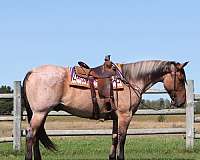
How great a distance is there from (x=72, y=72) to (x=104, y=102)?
859 mm

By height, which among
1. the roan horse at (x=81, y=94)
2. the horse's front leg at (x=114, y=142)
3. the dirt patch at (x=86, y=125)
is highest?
the roan horse at (x=81, y=94)

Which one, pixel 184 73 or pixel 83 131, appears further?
pixel 83 131

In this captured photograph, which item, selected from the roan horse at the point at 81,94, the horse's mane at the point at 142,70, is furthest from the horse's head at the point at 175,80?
the horse's mane at the point at 142,70

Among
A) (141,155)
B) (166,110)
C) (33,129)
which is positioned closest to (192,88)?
(166,110)

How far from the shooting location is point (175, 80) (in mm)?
10156

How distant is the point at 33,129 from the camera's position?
936 cm

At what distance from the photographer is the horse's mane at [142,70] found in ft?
33.6

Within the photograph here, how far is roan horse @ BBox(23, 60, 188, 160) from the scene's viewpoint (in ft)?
31.1

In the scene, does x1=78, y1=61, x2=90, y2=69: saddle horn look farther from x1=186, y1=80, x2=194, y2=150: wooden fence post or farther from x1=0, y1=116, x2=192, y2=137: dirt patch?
x1=0, y1=116, x2=192, y2=137: dirt patch

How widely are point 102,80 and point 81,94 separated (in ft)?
1.70

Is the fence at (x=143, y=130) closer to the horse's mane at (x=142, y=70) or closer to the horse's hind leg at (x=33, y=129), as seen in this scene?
the horse's mane at (x=142, y=70)

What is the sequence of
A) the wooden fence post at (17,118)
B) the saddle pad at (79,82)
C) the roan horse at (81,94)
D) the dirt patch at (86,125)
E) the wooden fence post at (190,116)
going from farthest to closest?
the dirt patch at (86,125)
the wooden fence post at (190,116)
the wooden fence post at (17,118)
the saddle pad at (79,82)
the roan horse at (81,94)

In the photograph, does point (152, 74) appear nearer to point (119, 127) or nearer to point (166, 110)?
point (119, 127)

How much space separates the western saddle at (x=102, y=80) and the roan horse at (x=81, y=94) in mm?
111
